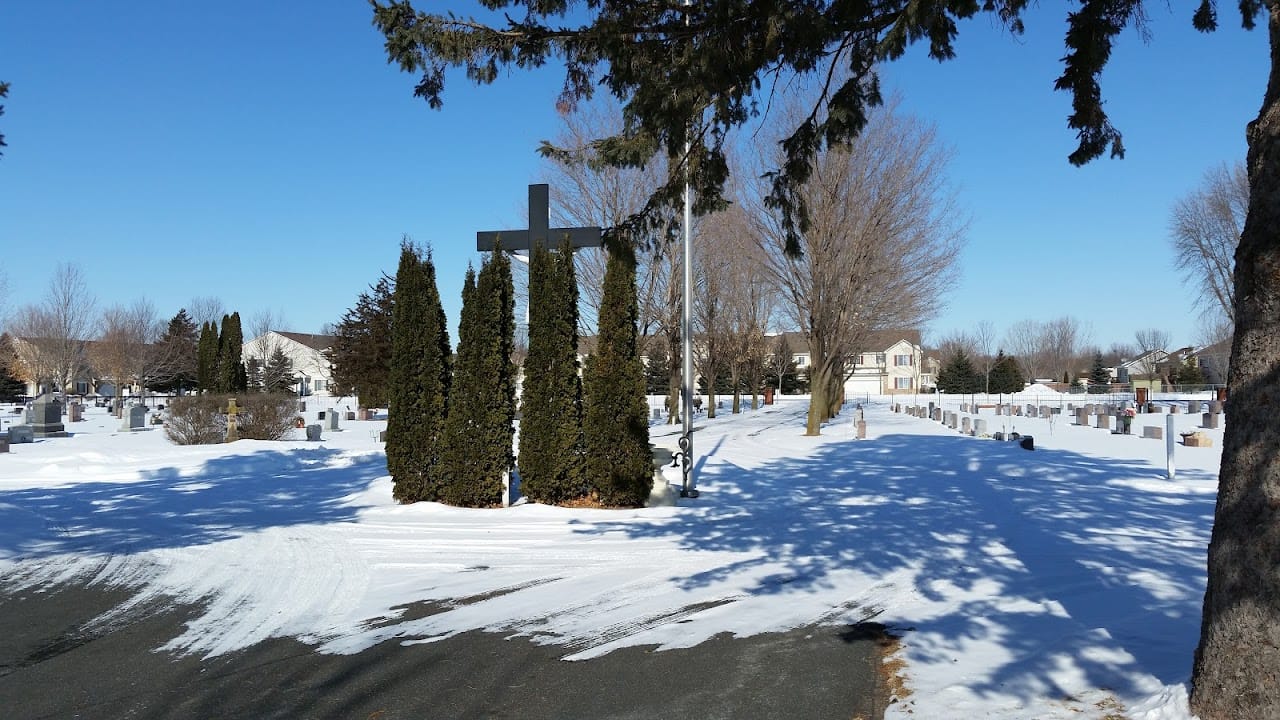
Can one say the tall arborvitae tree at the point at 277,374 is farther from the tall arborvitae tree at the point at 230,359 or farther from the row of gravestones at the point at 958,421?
the row of gravestones at the point at 958,421

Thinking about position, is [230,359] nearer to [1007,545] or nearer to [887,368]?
[1007,545]

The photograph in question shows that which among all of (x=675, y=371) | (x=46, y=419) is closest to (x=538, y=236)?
(x=675, y=371)

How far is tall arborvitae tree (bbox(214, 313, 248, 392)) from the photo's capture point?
2973 cm

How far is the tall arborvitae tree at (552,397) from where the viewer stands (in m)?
11.2

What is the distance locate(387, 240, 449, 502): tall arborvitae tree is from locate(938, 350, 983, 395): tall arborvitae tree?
7312 cm

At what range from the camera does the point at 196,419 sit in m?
19.8

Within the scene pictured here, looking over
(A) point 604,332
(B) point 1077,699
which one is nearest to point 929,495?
(A) point 604,332

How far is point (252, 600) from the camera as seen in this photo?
6.39 m

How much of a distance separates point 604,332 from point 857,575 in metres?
5.42

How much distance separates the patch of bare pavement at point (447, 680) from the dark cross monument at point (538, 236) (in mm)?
7668

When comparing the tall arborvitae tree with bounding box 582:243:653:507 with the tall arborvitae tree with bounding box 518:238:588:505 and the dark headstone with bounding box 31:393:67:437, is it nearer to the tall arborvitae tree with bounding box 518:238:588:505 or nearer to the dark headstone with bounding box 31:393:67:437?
the tall arborvitae tree with bounding box 518:238:588:505

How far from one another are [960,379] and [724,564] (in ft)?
251

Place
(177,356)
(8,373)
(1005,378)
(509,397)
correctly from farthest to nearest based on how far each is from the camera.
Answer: (1005,378) < (8,373) < (177,356) < (509,397)

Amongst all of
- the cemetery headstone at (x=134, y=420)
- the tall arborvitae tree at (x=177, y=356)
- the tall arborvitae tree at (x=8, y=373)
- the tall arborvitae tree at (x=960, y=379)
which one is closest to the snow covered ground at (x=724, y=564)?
the cemetery headstone at (x=134, y=420)
